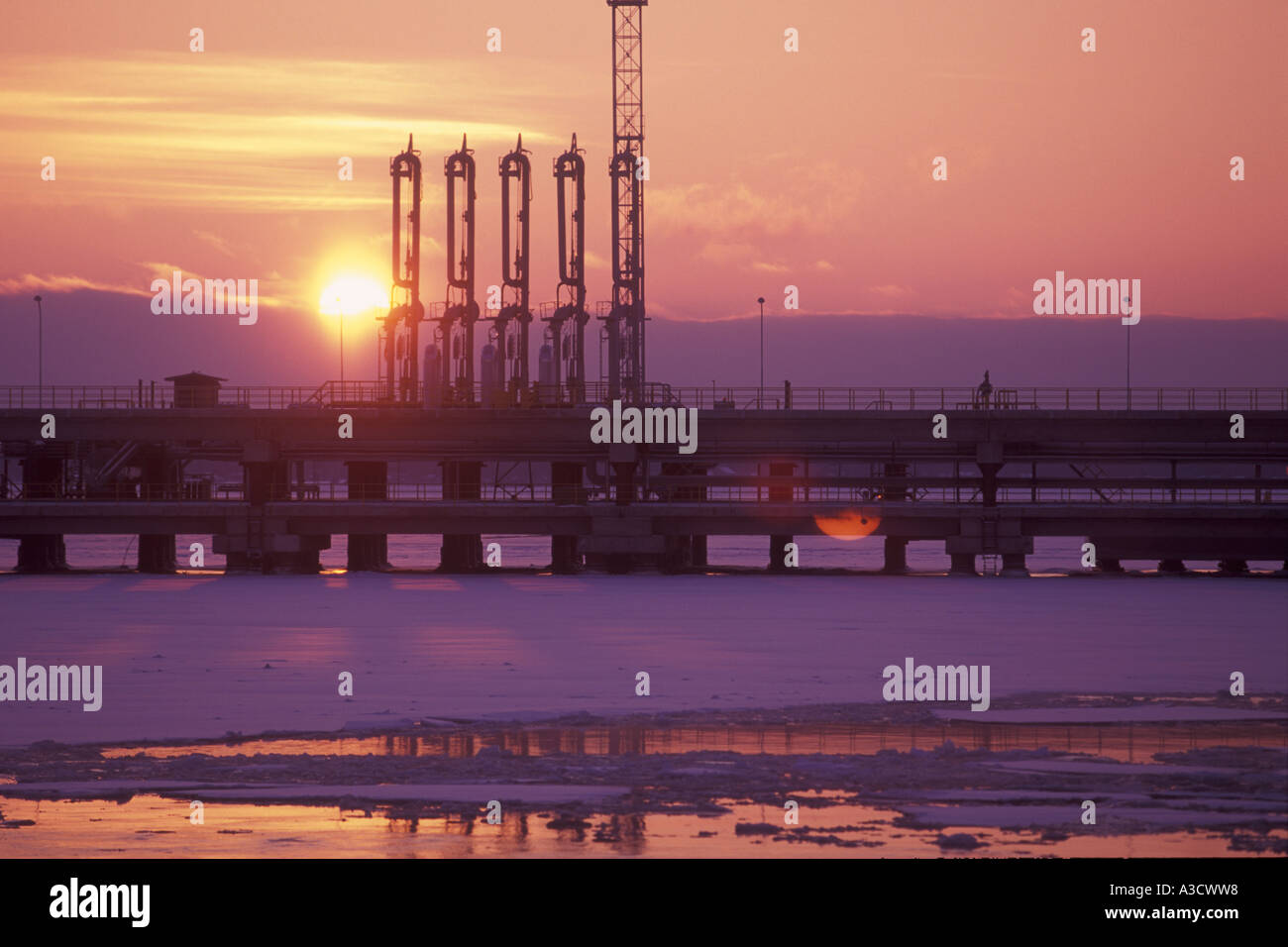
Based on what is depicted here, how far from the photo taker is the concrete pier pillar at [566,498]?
60.8m

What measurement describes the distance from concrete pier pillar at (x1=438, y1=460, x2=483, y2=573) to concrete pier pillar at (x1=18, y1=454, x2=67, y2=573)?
15681mm

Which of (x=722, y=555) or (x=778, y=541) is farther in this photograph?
(x=722, y=555)

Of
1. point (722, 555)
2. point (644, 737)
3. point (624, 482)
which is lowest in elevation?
point (722, 555)

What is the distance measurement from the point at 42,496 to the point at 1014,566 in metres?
39.2

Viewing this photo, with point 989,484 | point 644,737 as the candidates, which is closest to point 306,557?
point 989,484

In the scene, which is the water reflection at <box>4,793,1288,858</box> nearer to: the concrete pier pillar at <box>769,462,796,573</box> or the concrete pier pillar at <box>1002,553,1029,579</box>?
the concrete pier pillar at <box>1002,553,1029,579</box>

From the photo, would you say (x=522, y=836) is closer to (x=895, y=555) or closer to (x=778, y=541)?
(x=895, y=555)

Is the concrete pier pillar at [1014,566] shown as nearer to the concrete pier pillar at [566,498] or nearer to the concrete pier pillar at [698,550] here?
the concrete pier pillar at [566,498]

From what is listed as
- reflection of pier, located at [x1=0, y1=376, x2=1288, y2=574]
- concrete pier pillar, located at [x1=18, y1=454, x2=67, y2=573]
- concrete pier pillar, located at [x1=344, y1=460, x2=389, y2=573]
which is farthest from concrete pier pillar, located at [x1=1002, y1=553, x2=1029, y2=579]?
concrete pier pillar, located at [x1=18, y1=454, x2=67, y2=573]

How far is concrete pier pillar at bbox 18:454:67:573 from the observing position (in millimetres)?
63000

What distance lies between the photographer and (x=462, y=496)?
67250mm
